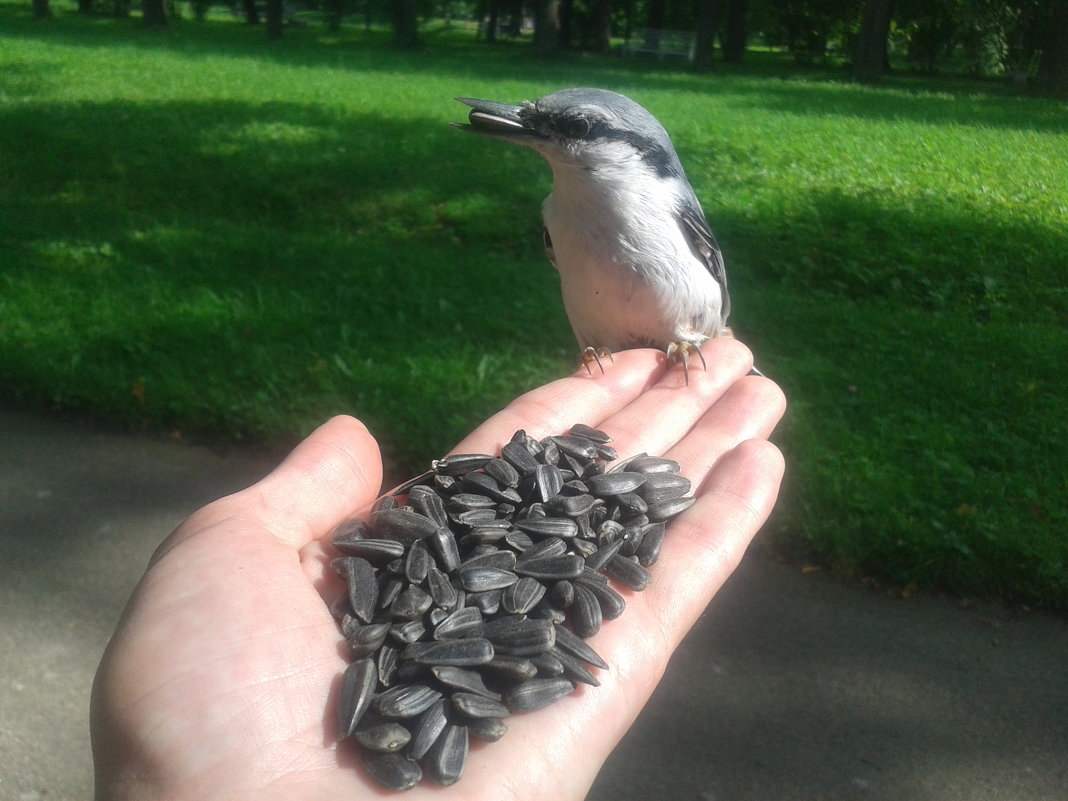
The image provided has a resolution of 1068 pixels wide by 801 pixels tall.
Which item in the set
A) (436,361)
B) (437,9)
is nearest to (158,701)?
(436,361)

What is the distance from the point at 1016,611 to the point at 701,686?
4.40 ft

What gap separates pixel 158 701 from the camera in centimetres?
173

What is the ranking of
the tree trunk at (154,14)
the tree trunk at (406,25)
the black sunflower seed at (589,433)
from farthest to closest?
the tree trunk at (154,14)
the tree trunk at (406,25)
the black sunflower seed at (589,433)

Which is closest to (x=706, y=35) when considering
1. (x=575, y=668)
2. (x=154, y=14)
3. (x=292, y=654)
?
(x=154, y=14)

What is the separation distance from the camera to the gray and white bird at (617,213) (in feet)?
10.2

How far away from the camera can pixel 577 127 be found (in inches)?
121

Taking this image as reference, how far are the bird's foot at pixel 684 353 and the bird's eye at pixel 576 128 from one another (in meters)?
0.87

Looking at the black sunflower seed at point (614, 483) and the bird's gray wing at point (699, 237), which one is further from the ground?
the bird's gray wing at point (699, 237)

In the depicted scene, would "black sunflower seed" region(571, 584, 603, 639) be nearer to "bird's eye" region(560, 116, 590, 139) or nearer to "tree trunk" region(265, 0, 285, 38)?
"bird's eye" region(560, 116, 590, 139)

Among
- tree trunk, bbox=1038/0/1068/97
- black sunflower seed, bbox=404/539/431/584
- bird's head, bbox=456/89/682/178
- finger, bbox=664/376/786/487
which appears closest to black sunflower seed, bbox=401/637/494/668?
black sunflower seed, bbox=404/539/431/584

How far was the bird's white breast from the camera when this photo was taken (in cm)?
312

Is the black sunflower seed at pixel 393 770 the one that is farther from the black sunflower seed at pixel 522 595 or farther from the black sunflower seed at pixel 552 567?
the black sunflower seed at pixel 552 567

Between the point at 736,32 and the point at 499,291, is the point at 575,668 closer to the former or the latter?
the point at 499,291

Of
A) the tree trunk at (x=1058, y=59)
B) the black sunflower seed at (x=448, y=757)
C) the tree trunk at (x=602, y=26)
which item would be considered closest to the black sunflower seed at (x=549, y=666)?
the black sunflower seed at (x=448, y=757)
